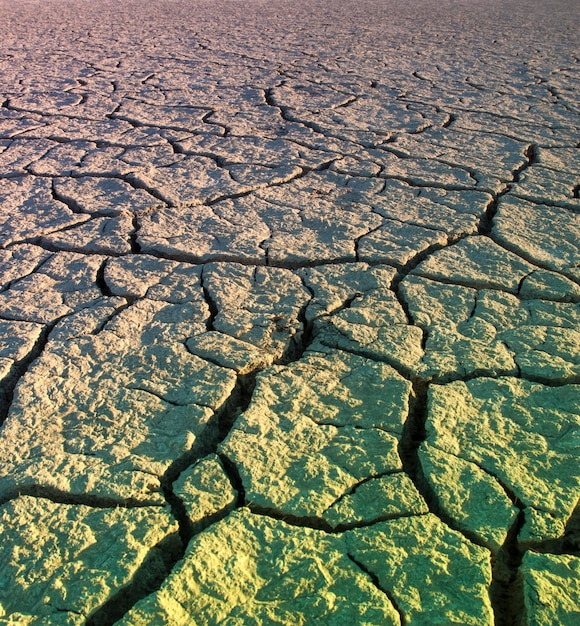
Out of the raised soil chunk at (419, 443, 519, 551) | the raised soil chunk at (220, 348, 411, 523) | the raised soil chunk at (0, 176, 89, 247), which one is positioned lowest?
the raised soil chunk at (0, 176, 89, 247)

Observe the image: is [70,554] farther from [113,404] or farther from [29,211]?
[29,211]

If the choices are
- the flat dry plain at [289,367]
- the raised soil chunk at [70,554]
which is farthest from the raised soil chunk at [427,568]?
the raised soil chunk at [70,554]

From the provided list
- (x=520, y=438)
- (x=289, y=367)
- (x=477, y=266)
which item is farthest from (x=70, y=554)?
(x=477, y=266)

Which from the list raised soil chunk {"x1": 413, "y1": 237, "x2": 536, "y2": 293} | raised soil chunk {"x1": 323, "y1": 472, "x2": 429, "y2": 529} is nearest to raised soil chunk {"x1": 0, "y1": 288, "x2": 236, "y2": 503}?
raised soil chunk {"x1": 323, "y1": 472, "x2": 429, "y2": 529}

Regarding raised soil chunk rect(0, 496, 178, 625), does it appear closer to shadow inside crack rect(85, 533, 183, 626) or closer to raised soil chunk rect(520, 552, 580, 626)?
shadow inside crack rect(85, 533, 183, 626)

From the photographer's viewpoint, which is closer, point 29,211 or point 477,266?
point 477,266

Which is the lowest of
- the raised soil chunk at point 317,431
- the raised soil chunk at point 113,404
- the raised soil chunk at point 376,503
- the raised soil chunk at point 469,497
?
the raised soil chunk at point 113,404

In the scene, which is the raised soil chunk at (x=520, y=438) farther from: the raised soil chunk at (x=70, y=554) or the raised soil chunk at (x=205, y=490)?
the raised soil chunk at (x=70, y=554)
